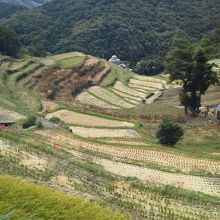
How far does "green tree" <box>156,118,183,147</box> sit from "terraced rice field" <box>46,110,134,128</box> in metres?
5.92

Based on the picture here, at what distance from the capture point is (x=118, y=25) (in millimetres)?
105938

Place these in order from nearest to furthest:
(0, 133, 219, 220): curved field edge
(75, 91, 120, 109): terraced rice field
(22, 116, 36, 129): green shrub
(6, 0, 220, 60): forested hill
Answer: (0, 133, 219, 220): curved field edge → (22, 116, 36, 129): green shrub → (75, 91, 120, 109): terraced rice field → (6, 0, 220, 60): forested hill

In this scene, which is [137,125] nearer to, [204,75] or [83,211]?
[204,75]

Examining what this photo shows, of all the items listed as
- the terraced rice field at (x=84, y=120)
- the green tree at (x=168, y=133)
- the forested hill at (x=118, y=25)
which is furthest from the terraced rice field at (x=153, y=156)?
the forested hill at (x=118, y=25)

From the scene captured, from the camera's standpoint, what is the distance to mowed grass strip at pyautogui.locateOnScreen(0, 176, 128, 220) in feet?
30.8

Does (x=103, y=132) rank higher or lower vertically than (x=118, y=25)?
lower

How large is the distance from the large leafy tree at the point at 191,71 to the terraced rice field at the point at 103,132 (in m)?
12.6

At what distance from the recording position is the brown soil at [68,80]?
5325 cm

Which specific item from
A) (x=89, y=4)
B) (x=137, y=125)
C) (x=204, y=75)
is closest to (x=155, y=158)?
(x=137, y=125)

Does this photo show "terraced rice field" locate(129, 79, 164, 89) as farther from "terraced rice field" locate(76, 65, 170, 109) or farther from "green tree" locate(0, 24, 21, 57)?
"green tree" locate(0, 24, 21, 57)

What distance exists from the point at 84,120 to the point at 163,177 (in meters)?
20.1

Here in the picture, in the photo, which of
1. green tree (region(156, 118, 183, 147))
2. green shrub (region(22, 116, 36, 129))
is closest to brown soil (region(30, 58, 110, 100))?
green shrub (region(22, 116, 36, 129))

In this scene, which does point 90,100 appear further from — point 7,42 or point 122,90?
point 7,42

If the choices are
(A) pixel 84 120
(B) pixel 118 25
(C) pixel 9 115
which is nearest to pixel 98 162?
(C) pixel 9 115
